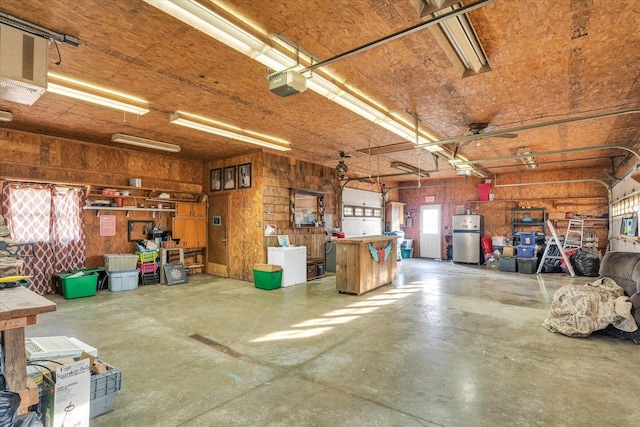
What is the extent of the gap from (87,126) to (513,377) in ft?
23.7

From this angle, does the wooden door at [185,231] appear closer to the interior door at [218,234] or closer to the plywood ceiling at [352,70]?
the interior door at [218,234]

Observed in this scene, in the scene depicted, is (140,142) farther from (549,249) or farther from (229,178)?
(549,249)

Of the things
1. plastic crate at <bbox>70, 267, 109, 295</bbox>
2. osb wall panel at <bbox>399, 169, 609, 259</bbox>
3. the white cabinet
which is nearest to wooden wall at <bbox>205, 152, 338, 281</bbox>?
the white cabinet

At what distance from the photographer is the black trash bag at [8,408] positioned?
1451mm

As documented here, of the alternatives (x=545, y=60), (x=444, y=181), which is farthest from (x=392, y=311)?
(x=444, y=181)

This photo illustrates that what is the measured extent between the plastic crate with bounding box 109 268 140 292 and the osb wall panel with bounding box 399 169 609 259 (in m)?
10.1

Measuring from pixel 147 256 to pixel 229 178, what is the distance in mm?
2648

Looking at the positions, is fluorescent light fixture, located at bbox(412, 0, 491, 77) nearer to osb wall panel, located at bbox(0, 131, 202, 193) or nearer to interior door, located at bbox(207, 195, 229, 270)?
interior door, located at bbox(207, 195, 229, 270)

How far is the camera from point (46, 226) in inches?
243

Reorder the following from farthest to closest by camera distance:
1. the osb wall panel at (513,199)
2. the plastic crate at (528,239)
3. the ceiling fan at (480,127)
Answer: the osb wall panel at (513,199) < the plastic crate at (528,239) < the ceiling fan at (480,127)

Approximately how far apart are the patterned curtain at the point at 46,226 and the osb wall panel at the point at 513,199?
1097cm

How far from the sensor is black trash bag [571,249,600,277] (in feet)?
27.2

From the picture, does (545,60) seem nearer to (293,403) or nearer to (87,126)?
(293,403)

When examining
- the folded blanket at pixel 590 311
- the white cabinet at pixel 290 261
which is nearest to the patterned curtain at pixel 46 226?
the white cabinet at pixel 290 261
